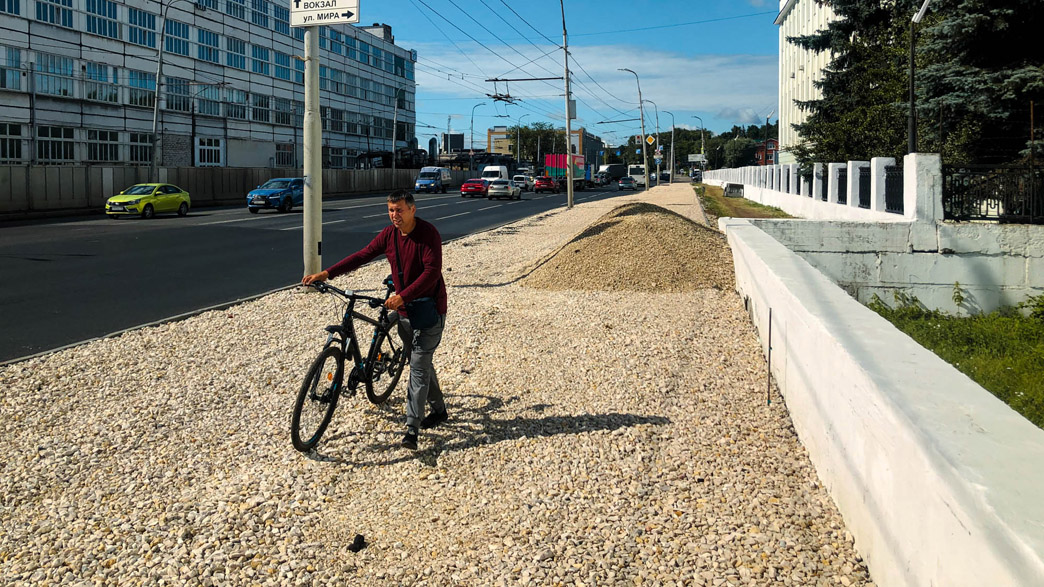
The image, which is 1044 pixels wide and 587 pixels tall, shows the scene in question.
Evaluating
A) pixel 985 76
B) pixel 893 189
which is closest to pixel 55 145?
pixel 893 189

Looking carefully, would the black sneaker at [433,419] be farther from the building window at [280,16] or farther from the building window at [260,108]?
the building window at [280,16]

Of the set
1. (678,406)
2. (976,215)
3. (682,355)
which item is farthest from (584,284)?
(976,215)

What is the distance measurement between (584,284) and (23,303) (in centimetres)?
795

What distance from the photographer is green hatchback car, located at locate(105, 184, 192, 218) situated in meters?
31.7

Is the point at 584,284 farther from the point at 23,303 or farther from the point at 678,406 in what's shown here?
the point at 23,303

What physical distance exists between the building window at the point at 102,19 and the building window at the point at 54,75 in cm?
302

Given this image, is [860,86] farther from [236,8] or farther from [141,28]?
[236,8]

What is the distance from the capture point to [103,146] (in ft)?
169

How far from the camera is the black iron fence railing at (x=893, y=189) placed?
57.7ft

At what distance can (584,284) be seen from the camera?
13.0 metres

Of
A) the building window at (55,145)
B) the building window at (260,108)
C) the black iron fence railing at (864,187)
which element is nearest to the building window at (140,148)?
the building window at (55,145)

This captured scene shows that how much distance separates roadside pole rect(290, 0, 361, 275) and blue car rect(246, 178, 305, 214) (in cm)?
2213

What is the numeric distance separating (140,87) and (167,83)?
310 centimetres

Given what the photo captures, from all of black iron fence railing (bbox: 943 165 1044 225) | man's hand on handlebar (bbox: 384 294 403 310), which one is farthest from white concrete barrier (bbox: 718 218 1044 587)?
black iron fence railing (bbox: 943 165 1044 225)
